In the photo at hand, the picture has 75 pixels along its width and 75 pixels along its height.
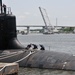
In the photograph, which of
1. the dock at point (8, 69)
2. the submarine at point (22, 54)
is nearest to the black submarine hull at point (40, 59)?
the submarine at point (22, 54)

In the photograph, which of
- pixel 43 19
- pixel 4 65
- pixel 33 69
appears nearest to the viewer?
pixel 4 65

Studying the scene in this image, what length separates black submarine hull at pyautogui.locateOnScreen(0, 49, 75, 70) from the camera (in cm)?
2202

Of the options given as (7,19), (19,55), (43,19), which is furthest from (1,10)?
(43,19)

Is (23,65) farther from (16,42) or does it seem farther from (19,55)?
(16,42)

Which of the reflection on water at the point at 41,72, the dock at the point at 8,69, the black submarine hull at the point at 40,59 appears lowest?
the reflection on water at the point at 41,72

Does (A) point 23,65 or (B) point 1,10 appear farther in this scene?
(B) point 1,10

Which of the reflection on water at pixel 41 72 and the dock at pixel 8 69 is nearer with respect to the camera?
the dock at pixel 8 69

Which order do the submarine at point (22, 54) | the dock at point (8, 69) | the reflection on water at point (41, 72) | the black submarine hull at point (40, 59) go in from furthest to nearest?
the submarine at point (22, 54) < the black submarine hull at point (40, 59) < the reflection on water at point (41, 72) < the dock at point (8, 69)

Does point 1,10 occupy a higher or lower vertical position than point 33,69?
higher

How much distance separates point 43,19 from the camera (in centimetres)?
17062

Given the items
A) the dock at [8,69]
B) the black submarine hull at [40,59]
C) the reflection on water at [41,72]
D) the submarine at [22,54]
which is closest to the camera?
the dock at [8,69]

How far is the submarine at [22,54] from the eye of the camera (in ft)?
73.3

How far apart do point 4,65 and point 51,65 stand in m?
6.51

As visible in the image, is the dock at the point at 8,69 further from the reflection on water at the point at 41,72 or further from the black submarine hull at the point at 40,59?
the black submarine hull at the point at 40,59
